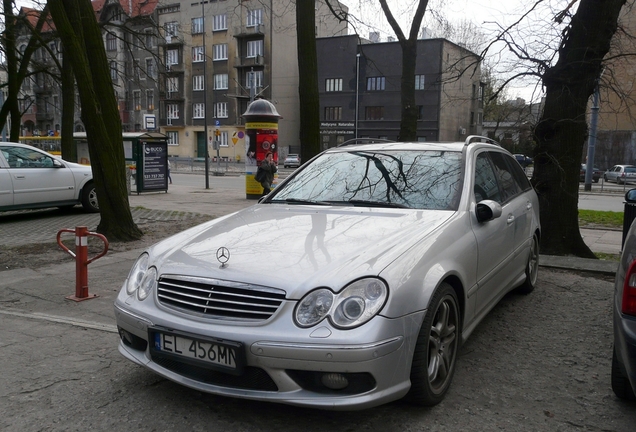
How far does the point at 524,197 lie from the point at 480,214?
184 centimetres

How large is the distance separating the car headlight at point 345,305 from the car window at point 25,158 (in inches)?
407

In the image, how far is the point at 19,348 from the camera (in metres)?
4.35

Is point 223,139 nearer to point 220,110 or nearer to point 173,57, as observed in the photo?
point 220,110

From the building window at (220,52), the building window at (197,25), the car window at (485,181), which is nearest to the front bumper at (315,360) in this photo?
A: the car window at (485,181)

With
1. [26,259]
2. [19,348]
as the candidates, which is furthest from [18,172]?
[19,348]

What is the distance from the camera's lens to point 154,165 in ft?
64.6

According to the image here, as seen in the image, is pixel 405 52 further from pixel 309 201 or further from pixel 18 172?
pixel 309 201

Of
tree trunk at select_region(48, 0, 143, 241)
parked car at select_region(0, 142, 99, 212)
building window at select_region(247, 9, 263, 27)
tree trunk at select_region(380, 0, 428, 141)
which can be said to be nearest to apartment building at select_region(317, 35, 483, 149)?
building window at select_region(247, 9, 263, 27)

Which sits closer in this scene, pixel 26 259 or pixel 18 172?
pixel 26 259

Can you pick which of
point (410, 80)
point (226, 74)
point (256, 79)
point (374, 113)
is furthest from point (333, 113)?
point (410, 80)

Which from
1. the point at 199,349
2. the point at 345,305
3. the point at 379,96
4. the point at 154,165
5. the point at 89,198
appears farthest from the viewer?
the point at 379,96

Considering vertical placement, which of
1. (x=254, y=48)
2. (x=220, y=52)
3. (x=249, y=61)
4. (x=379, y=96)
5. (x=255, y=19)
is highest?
(x=255, y=19)

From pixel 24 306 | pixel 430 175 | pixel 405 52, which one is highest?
pixel 405 52

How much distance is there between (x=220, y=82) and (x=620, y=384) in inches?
2491
